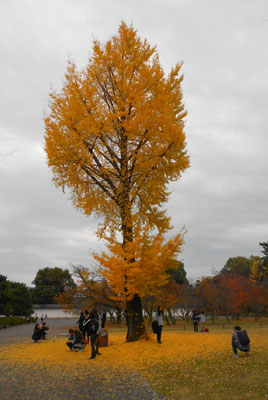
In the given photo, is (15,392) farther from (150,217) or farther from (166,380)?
(150,217)

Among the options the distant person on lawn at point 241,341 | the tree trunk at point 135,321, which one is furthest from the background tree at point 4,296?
the distant person on lawn at point 241,341

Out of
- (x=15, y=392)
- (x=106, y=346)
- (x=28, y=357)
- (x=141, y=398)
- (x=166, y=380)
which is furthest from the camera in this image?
(x=106, y=346)

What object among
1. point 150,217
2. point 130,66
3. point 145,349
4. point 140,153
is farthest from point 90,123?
point 145,349

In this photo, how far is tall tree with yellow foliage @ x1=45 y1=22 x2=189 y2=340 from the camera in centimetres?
1294

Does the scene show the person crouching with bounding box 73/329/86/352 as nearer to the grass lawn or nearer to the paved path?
the grass lawn

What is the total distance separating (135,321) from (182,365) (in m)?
5.25

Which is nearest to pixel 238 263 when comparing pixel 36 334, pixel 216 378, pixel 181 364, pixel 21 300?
pixel 21 300

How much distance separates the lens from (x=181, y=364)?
873 cm

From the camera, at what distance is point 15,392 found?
262 inches

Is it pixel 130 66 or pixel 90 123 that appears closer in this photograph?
pixel 90 123

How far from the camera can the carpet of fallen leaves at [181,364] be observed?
6.15 m

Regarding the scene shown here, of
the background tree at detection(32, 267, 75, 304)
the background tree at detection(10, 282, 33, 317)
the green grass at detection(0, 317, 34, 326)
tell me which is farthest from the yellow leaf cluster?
the background tree at detection(32, 267, 75, 304)

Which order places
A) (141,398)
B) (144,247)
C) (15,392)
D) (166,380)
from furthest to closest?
(144,247), (166,380), (15,392), (141,398)

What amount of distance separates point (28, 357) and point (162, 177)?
Result: 8290mm
